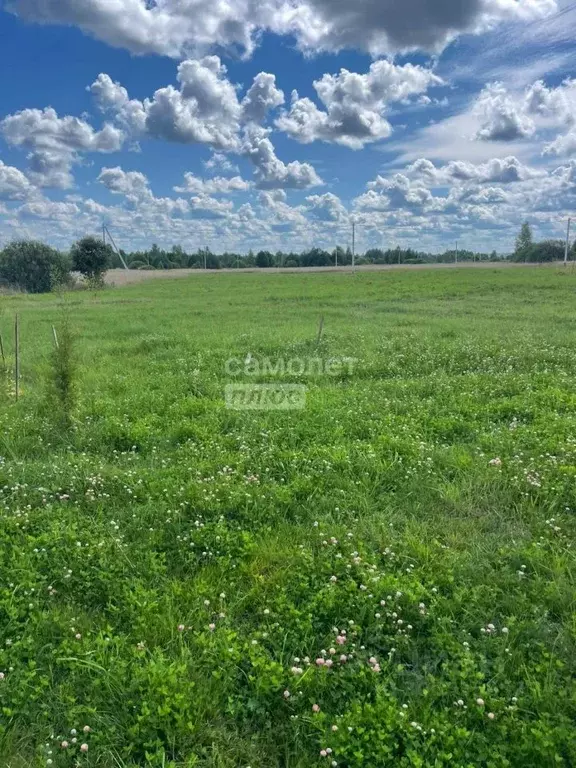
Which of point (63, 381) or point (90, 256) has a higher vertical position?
point (90, 256)

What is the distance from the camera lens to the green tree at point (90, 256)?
61.2 metres

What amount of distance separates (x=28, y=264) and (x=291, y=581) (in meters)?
66.2

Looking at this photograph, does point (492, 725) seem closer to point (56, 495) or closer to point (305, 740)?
point (305, 740)

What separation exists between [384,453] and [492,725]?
3.62m

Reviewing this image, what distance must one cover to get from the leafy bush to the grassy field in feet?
192

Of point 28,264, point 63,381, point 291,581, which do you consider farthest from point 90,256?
point 291,581

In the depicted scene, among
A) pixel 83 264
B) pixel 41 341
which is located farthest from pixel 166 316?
pixel 83 264

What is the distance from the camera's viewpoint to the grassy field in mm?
2912

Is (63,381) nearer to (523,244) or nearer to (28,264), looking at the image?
(28,264)

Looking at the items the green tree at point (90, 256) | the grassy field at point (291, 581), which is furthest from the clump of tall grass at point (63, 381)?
the green tree at point (90, 256)

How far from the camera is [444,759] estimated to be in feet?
8.91

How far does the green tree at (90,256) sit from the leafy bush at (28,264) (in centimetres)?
128

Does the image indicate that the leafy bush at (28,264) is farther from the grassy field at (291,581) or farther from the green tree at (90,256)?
the grassy field at (291,581)

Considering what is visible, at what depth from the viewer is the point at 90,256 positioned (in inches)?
2425
